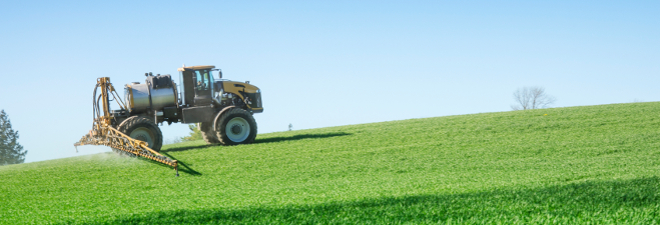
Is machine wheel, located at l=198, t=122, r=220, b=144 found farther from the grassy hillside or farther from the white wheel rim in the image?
the grassy hillside

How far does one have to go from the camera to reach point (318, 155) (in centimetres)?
909

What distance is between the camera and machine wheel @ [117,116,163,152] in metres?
9.98

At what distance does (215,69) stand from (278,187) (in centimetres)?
541

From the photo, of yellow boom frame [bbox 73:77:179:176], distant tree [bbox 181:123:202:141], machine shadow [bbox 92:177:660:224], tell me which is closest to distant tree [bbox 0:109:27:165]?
distant tree [bbox 181:123:202:141]

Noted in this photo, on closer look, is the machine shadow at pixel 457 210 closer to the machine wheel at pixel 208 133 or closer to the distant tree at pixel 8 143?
the machine wheel at pixel 208 133

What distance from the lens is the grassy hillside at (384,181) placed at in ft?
15.1

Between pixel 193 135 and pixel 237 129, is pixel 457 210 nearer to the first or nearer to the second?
pixel 237 129

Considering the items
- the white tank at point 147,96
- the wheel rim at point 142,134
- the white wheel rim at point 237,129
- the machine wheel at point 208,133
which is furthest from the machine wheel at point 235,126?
the wheel rim at point 142,134

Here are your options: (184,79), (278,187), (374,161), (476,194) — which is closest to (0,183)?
(184,79)

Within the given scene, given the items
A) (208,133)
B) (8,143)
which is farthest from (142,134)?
(8,143)

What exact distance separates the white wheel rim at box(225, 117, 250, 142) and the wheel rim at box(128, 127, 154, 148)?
1.57 metres

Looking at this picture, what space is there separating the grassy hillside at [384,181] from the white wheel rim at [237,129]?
0.46m

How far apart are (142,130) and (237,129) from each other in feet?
6.46

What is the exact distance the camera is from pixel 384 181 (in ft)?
21.6
